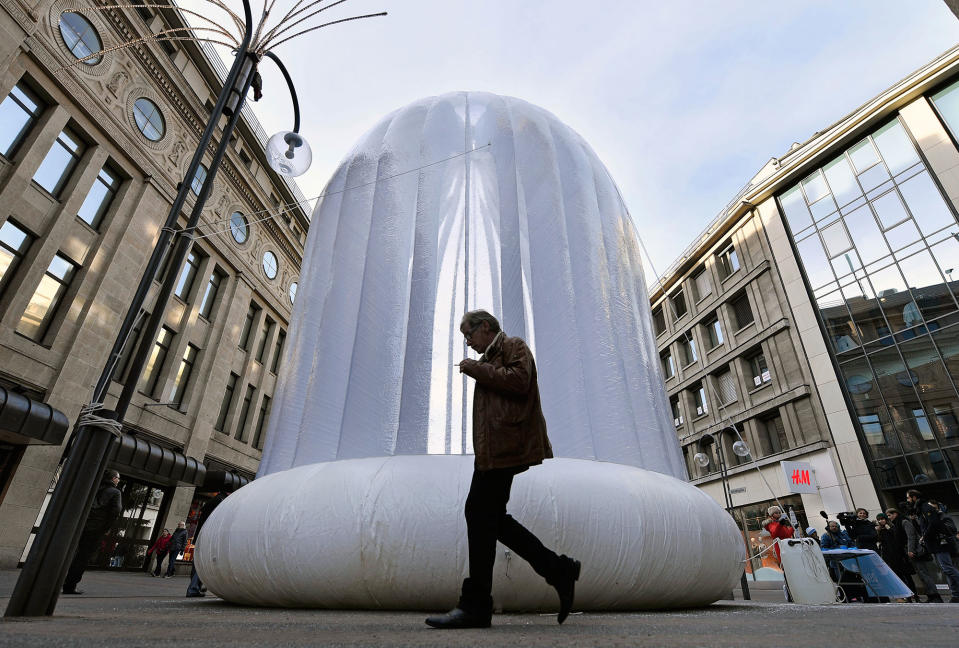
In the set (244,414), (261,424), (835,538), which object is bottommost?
(835,538)

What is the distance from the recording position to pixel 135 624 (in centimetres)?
174

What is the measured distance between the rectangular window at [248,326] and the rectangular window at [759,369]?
65.8ft

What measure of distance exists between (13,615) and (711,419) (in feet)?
75.8

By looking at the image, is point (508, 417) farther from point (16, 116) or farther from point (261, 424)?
point (261, 424)

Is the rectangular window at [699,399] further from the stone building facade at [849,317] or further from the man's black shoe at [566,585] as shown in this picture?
the man's black shoe at [566,585]

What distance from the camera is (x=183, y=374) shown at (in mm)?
15828

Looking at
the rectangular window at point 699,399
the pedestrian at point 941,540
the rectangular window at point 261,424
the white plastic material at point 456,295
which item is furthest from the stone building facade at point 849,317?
the rectangular window at point 261,424

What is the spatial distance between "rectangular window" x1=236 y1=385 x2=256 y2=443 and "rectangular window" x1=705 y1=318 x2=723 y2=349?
776 inches

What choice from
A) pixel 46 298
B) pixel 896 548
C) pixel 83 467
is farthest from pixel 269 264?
pixel 896 548

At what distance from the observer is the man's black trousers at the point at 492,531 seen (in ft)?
6.54

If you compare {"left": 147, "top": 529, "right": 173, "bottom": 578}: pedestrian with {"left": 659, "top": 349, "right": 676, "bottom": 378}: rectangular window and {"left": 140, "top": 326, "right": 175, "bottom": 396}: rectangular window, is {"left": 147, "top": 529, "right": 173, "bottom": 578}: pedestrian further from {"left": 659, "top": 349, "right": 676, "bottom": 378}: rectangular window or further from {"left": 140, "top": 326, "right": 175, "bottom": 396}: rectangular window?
{"left": 659, "top": 349, "right": 676, "bottom": 378}: rectangular window

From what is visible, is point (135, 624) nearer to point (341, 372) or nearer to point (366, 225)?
point (341, 372)

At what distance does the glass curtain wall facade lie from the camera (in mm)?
13555

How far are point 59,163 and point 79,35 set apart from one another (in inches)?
129
